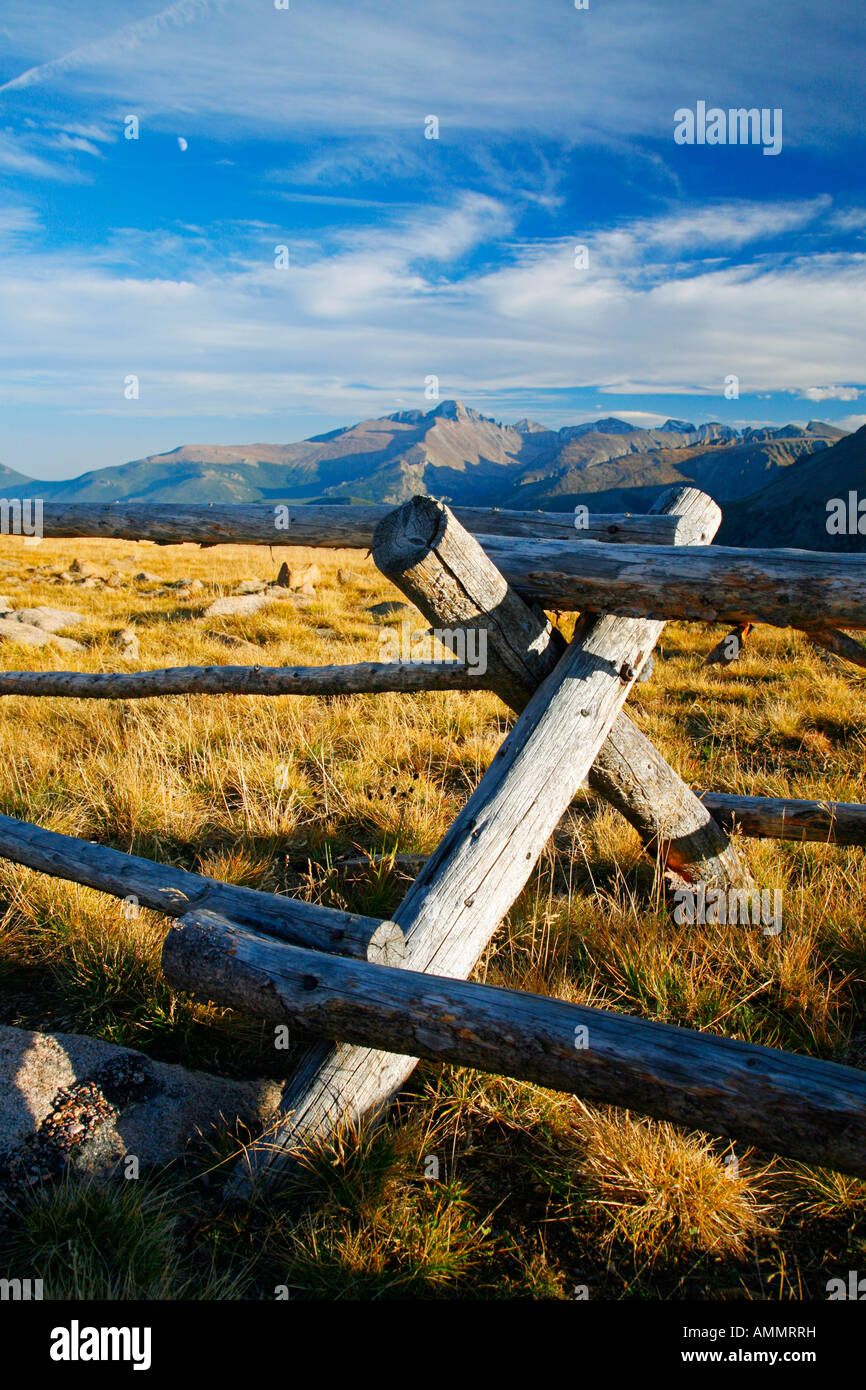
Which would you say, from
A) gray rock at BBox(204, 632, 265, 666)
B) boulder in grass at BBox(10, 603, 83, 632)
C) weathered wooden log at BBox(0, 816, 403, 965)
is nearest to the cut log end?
weathered wooden log at BBox(0, 816, 403, 965)

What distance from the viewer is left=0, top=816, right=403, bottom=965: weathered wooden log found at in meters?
2.22

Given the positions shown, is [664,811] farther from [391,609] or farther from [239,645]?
[391,609]

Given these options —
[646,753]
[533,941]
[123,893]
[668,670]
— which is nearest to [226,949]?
[123,893]

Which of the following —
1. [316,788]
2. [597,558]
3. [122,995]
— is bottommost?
→ [122,995]

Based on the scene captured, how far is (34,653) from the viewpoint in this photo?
27.9ft

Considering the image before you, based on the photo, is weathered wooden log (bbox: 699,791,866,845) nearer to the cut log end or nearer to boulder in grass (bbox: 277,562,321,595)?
the cut log end

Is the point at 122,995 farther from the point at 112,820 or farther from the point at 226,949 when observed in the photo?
the point at 112,820

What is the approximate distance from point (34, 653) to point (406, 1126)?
8.06 metres

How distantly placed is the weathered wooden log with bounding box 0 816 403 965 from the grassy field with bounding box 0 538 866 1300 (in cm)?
27

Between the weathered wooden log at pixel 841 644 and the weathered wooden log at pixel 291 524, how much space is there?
0.73 meters

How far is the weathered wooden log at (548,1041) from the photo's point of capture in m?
1.56

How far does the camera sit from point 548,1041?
1.73 metres

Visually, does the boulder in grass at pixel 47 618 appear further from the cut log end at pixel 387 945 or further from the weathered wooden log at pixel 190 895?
the cut log end at pixel 387 945

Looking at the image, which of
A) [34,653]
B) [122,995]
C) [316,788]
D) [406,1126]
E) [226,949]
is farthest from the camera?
[34,653]
